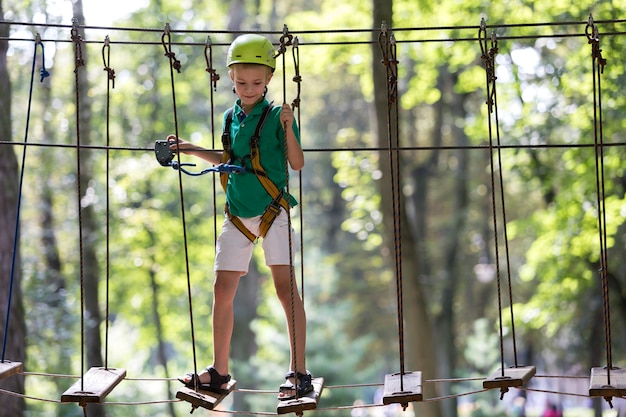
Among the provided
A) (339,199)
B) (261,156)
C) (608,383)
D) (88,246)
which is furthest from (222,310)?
(339,199)

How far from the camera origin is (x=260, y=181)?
4.38m

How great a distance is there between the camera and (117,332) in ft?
81.6

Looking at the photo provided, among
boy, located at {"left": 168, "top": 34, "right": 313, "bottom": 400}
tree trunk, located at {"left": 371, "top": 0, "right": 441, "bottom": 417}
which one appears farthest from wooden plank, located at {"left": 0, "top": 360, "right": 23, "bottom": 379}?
tree trunk, located at {"left": 371, "top": 0, "right": 441, "bottom": 417}

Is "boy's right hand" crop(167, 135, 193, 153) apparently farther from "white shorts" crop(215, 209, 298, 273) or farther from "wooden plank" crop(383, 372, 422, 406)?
"wooden plank" crop(383, 372, 422, 406)

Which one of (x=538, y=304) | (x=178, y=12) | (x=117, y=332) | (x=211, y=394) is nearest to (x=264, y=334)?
(x=178, y=12)

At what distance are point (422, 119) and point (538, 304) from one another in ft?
31.4

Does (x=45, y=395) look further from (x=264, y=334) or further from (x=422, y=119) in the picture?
(x=422, y=119)

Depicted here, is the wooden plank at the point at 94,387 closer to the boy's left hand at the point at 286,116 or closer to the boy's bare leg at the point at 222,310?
the boy's bare leg at the point at 222,310

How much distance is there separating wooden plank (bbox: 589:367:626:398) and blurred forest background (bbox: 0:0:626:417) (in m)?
0.75

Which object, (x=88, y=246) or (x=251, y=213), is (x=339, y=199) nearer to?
(x=88, y=246)

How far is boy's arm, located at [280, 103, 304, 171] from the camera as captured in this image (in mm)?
4211

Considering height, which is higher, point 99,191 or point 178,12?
point 178,12

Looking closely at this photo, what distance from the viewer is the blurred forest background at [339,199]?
9.55m

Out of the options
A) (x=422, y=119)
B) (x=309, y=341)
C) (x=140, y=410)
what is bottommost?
(x=140, y=410)
